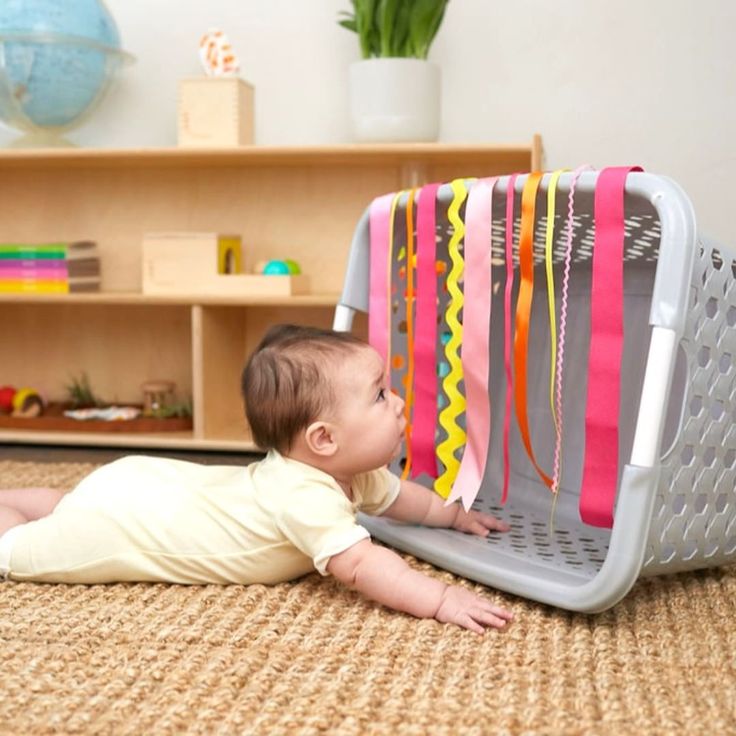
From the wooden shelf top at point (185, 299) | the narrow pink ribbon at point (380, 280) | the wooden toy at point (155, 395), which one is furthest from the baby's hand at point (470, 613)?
the wooden toy at point (155, 395)

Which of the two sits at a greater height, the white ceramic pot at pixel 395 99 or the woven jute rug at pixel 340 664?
the white ceramic pot at pixel 395 99

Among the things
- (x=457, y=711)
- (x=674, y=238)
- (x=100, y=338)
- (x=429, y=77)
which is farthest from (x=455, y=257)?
(x=100, y=338)

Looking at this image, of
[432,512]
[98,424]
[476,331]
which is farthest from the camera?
[98,424]

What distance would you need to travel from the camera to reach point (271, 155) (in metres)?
1.99

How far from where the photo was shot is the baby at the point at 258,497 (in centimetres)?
99

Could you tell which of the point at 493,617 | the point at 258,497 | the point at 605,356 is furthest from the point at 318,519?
the point at 605,356

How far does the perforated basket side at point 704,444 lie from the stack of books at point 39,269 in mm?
1480

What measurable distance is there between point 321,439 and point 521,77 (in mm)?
1325

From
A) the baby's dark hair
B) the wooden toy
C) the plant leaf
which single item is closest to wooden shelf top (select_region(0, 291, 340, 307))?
the wooden toy

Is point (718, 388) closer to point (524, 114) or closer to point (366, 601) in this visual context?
point (366, 601)

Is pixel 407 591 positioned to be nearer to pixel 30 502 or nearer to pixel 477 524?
pixel 477 524

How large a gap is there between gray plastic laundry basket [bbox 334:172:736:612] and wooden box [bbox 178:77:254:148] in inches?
33.2

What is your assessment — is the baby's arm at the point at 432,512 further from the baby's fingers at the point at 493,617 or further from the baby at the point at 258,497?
the baby's fingers at the point at 493,617

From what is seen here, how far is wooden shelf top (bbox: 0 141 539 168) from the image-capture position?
193 centimetres
